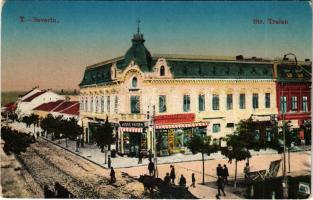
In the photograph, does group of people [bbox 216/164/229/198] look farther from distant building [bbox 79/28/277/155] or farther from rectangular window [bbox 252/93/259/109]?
rectangular window [bbox 252/93/259/109]

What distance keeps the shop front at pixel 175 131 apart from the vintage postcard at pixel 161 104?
0.01m

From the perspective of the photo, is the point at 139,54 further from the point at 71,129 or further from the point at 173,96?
the point at 71,129

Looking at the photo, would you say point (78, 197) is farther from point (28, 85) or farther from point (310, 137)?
point (310, 137)

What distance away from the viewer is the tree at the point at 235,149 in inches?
256

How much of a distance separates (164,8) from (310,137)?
2.82 meters

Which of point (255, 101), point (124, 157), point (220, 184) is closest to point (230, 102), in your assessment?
point (255, 101)

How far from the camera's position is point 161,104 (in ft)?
21.2

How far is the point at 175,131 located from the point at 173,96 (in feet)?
1.69

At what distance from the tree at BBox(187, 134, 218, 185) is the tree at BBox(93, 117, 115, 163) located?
3.86 ft

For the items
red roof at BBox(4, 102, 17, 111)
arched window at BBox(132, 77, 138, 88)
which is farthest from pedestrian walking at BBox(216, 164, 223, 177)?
red roof at BBox(4, 102, 17, 111)

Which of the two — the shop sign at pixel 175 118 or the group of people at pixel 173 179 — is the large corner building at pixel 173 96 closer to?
the shop sign at pixel 175 118

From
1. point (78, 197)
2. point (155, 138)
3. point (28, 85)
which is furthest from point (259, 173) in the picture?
point (28, 85)

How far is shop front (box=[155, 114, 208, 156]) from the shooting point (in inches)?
256

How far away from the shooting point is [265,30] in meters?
6.20
